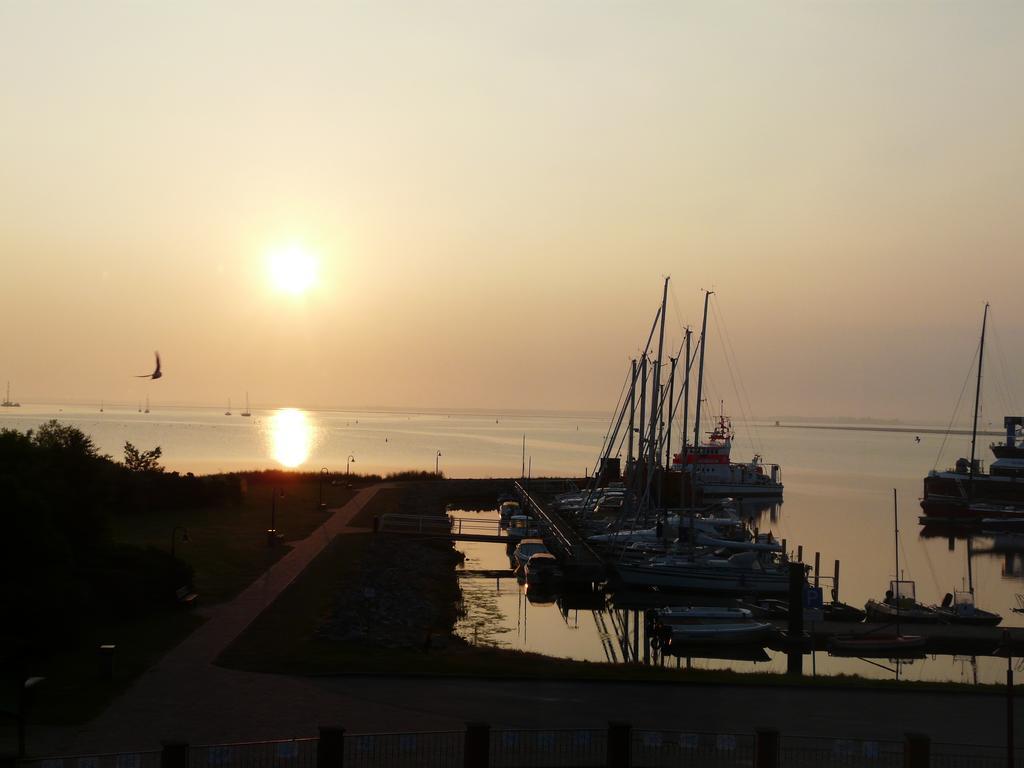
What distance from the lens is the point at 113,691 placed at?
70.8 ft

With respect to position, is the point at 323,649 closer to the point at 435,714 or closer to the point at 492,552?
the point at 435,714

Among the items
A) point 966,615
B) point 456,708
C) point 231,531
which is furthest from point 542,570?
point 456,708

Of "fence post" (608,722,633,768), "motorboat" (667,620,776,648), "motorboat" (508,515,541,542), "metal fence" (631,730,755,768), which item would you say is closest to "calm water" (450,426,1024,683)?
"motorboat" (667,620,776,648)

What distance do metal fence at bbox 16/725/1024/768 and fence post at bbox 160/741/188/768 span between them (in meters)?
0.74

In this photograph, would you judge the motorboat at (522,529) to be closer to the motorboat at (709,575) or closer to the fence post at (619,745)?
the motorboat at (709,575)

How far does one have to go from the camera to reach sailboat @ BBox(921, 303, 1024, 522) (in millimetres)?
94312

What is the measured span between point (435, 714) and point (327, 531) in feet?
115

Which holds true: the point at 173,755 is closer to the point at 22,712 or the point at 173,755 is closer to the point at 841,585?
the point at 22,712

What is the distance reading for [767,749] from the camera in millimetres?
17266

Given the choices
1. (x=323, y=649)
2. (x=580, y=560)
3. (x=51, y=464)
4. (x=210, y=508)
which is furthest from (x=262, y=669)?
(x=210, y=508)

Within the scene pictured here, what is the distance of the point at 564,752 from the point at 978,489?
95.1 m

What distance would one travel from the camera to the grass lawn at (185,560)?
2150cm

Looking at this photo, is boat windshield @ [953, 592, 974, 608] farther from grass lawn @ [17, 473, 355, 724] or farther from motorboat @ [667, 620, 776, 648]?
grass lawn @ [17, 473, 355, 724]

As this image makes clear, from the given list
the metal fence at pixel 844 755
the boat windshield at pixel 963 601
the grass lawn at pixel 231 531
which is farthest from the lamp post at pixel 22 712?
the boat windshield at pixel 963 601
